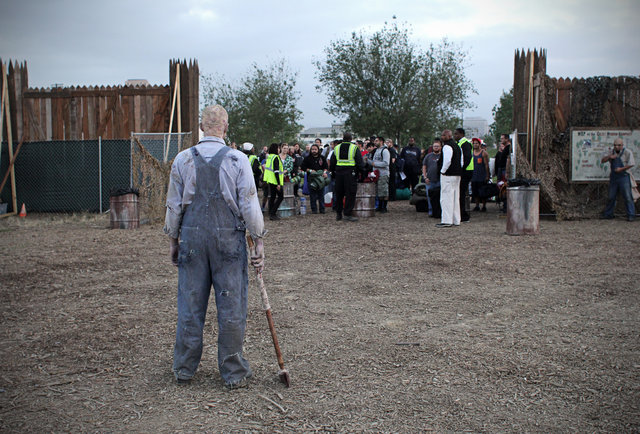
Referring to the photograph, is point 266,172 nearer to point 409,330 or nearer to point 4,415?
point 409,330

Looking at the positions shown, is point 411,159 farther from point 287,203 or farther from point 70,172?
point 70,172

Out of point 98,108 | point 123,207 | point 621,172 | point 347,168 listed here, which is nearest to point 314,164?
point 347,168

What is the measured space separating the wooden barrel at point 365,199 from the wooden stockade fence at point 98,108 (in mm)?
5145

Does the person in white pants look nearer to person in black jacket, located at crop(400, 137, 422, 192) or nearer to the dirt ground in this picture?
the dirt ground

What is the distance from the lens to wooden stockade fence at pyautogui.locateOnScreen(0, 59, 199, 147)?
17094 mm

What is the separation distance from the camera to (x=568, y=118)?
14.3 metres

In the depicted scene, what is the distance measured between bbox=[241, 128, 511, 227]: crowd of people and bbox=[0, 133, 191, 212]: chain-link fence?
333cm

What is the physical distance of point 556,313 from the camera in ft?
20.1

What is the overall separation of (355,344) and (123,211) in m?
9.41

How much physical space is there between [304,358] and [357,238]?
22.4 ft

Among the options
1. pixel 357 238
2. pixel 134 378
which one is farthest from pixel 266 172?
pixel 134 378

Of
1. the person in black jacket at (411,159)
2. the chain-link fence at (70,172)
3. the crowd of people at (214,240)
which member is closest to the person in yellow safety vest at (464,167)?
the person in black jacket at (411,159)

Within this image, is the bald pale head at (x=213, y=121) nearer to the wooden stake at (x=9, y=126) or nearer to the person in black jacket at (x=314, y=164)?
the person in black jacket at (x=314, y=164)

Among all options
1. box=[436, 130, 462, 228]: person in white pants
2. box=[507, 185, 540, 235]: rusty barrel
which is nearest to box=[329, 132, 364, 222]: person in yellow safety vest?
box=[436, 130, 462, 228]: person in white pants
